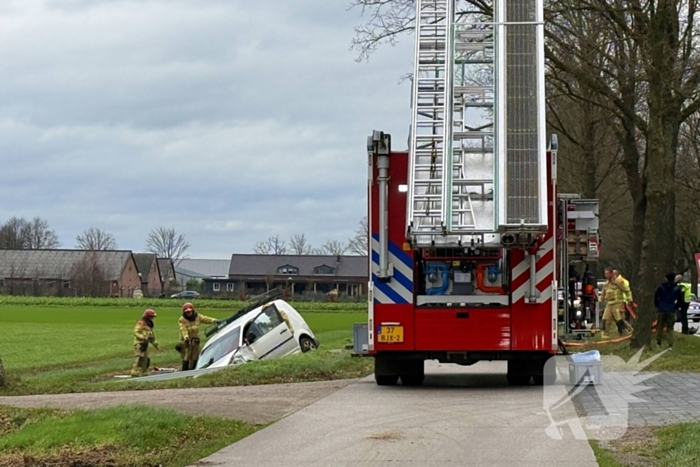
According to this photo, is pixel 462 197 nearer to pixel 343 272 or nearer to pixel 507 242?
pixel 507 242

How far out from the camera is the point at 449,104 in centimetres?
1423

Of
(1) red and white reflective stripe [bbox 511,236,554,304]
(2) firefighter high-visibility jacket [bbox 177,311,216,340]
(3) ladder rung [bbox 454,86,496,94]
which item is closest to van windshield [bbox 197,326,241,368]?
(2) firefighter high-visibility jacket [bbox 177,311,216,340]

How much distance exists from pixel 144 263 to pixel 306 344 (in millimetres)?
121525

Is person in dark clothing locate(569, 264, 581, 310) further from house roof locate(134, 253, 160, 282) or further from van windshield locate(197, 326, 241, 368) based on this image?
house roof locate(134, 253, 160, 282)

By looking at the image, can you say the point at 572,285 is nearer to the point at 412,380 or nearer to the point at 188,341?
the point at 412,380

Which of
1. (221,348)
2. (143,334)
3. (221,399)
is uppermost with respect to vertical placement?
(143,334)

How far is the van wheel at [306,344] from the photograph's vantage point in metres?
24.7

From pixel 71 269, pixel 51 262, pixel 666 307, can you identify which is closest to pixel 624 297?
pixel 666 307

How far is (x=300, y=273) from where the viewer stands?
135125 millimetres

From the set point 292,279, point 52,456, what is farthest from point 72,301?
point 52,456

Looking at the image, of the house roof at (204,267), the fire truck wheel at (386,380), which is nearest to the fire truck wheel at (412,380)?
the fire truck wheel at (386,380)

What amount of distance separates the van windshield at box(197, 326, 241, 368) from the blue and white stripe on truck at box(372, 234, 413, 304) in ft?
31.4

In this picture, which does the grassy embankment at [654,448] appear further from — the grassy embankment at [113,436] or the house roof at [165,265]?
the house roof at [165,265]

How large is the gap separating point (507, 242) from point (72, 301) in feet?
273
